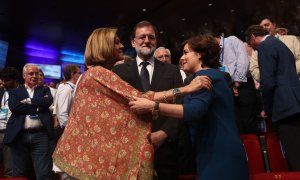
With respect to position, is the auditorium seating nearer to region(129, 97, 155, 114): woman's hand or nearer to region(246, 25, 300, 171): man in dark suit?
region(246, 25, 300, 171): man in dark suit

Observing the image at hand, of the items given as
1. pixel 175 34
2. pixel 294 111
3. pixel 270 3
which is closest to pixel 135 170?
pixel 294 111

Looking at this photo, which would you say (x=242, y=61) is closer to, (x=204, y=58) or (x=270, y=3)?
(x=204, y=58)

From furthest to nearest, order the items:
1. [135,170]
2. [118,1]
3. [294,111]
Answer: [118,1] → [294,111] → [135,170]

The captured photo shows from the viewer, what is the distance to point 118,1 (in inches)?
399

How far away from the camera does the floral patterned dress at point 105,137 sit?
74.6 inches

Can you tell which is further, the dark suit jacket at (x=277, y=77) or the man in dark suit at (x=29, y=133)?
the man in dark suit at (x=29, y=133)

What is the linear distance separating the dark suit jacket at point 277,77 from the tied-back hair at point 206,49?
1.29 m

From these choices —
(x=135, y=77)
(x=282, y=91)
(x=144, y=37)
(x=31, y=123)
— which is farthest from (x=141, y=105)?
(x=31, y=123)

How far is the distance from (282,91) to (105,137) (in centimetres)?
185

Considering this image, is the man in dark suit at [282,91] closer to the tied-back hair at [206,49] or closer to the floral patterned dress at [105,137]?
the tied-back hair at [206,49]

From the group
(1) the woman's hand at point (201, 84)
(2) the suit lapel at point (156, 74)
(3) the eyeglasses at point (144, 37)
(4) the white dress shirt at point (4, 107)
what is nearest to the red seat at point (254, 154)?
(2) the suit lapel at point (156, 74)

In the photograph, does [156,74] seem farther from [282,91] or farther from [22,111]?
[22,111]

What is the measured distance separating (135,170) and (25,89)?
8.84 ft

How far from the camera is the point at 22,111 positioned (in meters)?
3.99
